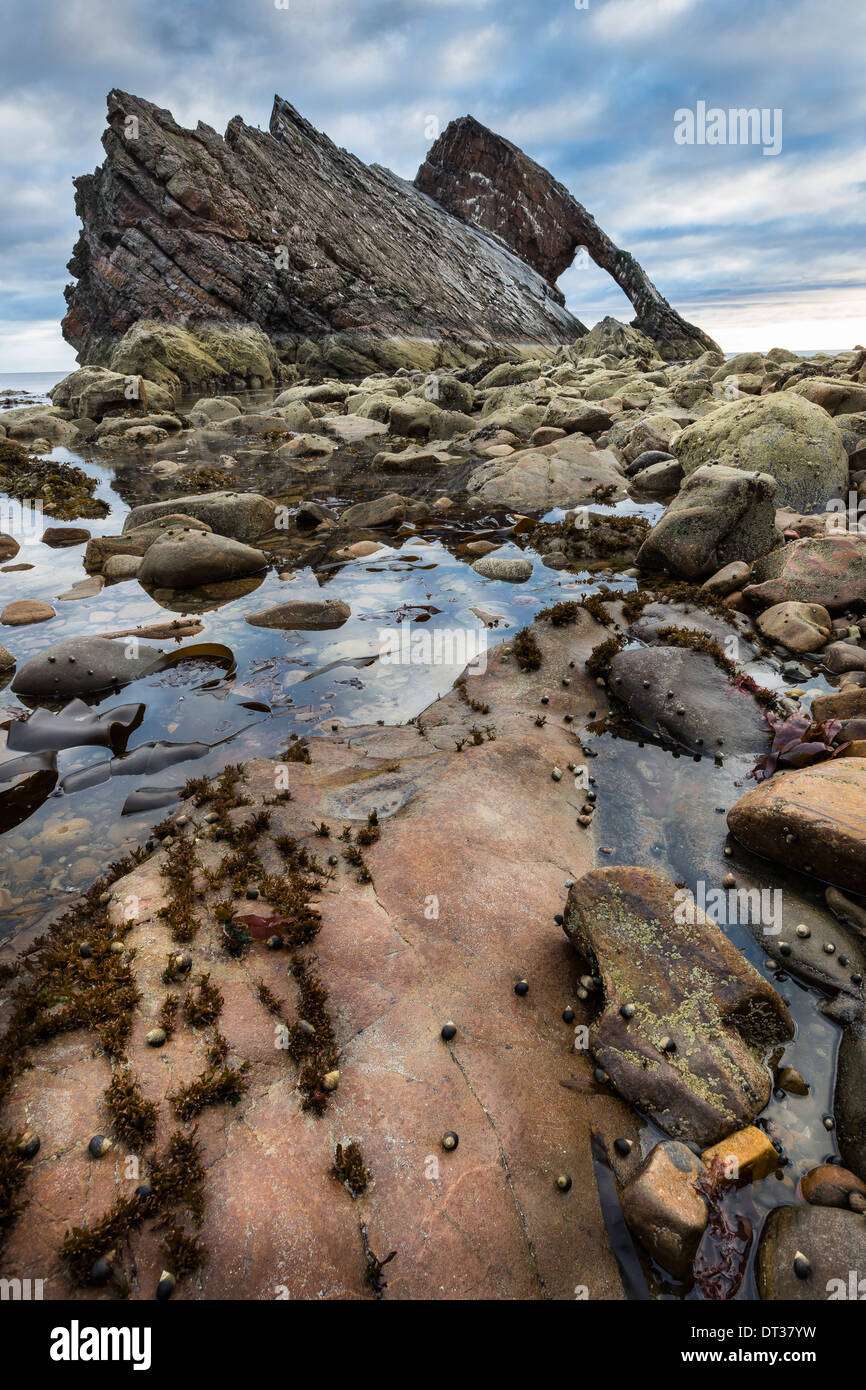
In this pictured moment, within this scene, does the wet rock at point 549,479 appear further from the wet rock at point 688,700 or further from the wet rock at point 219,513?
the wet rock at point 688,700

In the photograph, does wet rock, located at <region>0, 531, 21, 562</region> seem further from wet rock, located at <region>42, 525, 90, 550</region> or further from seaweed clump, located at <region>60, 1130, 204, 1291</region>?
seaweed clump, located at <region>60, 1130, 204, 1291</region>

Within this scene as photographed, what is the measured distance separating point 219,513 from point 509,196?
160 m

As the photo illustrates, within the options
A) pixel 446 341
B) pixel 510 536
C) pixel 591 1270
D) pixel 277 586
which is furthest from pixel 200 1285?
pixel 446 341

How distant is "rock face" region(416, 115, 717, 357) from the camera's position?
13862cm

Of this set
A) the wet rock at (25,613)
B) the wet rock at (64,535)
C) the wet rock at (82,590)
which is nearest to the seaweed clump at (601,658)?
the wet rock at (25,613)

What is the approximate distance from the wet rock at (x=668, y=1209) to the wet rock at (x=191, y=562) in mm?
13908

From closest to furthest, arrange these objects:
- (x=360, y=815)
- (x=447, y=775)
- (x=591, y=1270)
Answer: (x=591, y=1270) → (x=360, y=815) → (x=447, y=775)

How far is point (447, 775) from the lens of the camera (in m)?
7.91

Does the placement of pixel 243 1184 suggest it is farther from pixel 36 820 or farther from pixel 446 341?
pixel 446 341

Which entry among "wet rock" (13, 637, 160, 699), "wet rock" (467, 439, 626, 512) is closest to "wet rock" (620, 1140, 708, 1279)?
"wet rock" (13, 637, 160, 699)

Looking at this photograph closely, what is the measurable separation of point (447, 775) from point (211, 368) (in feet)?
232

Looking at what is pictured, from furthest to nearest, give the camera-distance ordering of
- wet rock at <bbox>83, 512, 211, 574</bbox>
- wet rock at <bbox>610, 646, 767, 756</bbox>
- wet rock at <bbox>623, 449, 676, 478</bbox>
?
wet rock at <bbox>623, 449, 676, 478</bbox>
wet rock at <bbox>83, 512, 211, 574</bbox>
wet rock at <bbox>610, 646, 767, 756</bbox>

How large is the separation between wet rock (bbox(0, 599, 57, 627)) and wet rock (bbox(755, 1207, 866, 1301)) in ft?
46.6

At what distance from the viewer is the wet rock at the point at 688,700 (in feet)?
28.7
